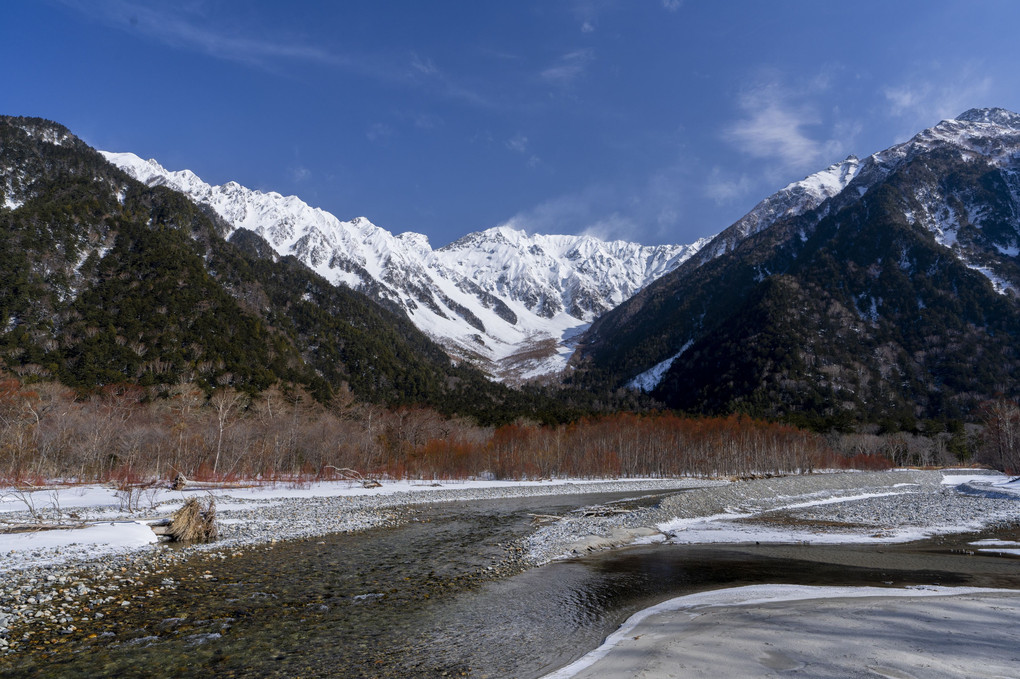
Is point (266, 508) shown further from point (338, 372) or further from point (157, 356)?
point (338, 372)

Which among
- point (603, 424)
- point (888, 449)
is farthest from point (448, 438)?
point (888, 449)

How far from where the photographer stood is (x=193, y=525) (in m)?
27.9

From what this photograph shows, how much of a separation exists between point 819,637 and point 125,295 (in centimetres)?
13968

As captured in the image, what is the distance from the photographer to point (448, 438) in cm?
10512

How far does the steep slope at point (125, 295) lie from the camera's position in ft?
319

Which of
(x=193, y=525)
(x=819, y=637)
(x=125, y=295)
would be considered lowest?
(x=193, y=525)

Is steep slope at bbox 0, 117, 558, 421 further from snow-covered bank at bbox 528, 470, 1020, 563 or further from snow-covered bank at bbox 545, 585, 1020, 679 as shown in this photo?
snow-covered bank at bbox 545, 585, 1020, 679

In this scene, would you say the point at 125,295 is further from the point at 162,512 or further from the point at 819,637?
the point at 819,637

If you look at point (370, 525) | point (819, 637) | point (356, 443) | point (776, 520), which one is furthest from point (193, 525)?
point (356, 443)

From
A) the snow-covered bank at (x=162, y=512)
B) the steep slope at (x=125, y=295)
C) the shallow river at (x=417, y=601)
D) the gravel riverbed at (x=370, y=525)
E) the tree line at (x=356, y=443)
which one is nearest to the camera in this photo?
the shallow river at (x=417, y=601)

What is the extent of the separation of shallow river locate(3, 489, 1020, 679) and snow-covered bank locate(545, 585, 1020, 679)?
5.58 feet

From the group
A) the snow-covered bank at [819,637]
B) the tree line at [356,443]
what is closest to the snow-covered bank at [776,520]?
the snow-covered bank at [819,637]

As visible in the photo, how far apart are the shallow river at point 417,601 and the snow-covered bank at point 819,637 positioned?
1.70 metres

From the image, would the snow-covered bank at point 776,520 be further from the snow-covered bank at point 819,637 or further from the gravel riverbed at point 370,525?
the snow-covered bank at point 819,637
